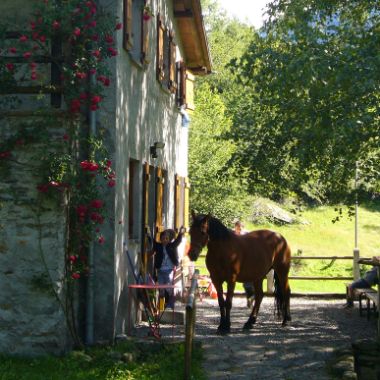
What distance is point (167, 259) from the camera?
12516mm

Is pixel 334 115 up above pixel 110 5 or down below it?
below

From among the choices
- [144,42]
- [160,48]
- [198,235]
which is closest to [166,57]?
[160,48]

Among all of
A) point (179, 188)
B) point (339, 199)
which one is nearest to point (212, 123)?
point (179, 188)

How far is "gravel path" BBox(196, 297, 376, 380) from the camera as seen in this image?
9.33 metres

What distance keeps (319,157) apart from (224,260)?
2513 millimetres

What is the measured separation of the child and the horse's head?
74 centimetres

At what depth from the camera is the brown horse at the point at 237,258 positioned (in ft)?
39.3

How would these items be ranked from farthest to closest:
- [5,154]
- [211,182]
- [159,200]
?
1. [211,182]
2. [159,200]
3. [5,154]

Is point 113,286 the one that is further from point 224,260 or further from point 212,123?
point 212,123

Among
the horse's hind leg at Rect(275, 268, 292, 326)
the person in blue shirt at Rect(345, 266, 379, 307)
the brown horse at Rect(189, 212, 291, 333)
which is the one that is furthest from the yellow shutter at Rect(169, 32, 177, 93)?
the person in blue shirt at Rect(345, 266, 379, 307)

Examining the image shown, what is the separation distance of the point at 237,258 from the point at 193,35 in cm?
810

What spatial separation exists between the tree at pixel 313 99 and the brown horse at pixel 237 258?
143 cm

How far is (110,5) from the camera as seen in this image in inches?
410

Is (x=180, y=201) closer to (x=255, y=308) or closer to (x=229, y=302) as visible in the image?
(x=255, y=308)
